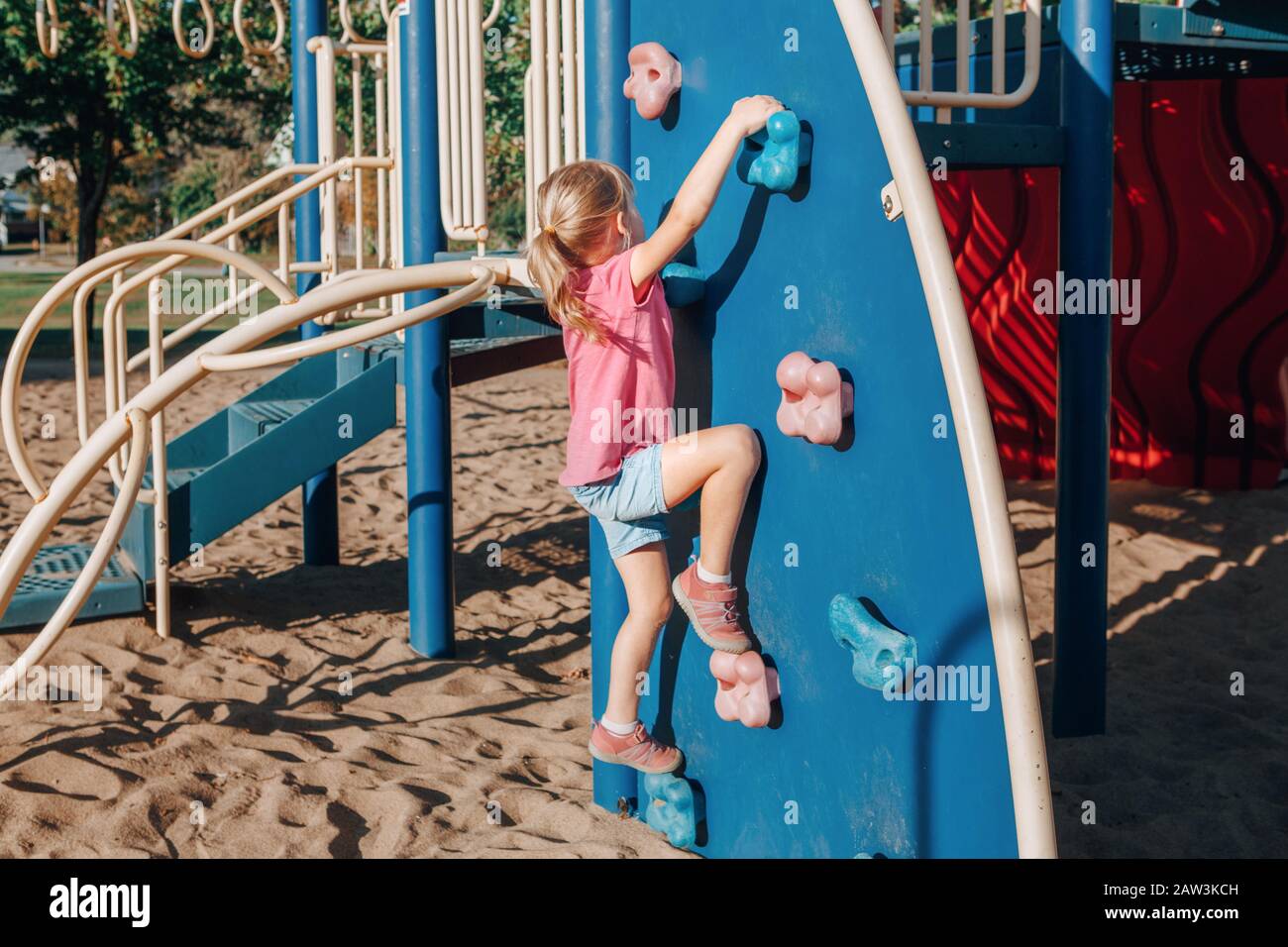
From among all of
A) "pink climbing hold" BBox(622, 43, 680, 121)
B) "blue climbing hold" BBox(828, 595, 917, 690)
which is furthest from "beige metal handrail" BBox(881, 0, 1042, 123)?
"blue climbing hold" BBox(828, 595, 917, 690)

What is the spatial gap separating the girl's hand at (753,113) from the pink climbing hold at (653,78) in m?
Answer: 0.39

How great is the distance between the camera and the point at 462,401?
1109 centimetres

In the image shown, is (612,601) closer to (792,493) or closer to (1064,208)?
(792,493)

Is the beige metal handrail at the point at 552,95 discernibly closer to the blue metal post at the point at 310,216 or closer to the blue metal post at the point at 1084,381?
the blue metal post at the point at 1084,381

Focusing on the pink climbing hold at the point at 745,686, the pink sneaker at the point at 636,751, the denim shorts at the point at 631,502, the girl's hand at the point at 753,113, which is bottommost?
the pink sneaker at the point at 636,751

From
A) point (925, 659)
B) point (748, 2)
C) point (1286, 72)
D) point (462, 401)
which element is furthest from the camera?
point (462, 401)

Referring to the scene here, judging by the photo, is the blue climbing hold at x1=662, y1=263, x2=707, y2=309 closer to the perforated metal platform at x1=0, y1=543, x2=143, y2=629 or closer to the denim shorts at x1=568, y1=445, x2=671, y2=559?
the denim shorts at x1=568, y1=445, x2=671, y2=559

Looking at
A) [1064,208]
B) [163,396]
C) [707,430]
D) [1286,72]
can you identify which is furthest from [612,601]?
[1286,72]

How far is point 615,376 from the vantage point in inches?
112

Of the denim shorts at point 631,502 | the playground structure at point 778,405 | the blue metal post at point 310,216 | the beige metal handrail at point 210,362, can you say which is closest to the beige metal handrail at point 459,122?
the playground structure at point 778,405

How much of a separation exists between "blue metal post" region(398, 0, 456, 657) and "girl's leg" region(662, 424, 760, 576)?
2.16 metres

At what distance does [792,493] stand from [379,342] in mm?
3190

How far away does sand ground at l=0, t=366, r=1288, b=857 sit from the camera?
11.0ft

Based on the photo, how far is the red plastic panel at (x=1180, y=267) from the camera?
6.96 m
